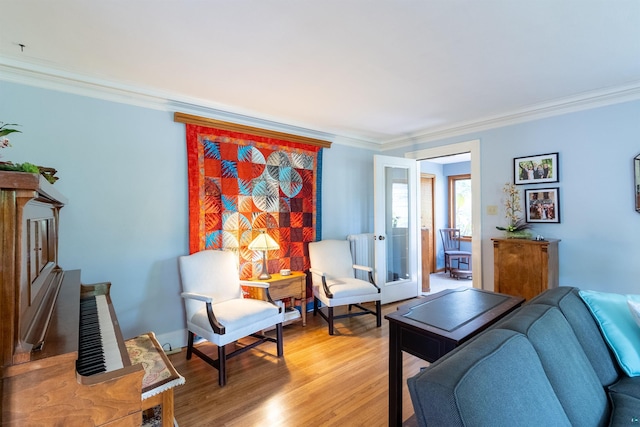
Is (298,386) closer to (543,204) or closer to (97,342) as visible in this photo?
(97,342)

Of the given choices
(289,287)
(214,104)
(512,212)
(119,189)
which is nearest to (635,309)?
(512,212)

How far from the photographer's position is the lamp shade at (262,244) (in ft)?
9.71

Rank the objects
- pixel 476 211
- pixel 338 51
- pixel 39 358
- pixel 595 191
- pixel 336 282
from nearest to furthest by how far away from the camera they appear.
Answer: pixel 39 358, pixel 338 51, pixel 595 191, pixel 336 282, pixel 476 211

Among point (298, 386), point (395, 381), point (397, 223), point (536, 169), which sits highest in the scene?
point (536, 169)

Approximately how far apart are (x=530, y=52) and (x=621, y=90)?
1354 millimetres

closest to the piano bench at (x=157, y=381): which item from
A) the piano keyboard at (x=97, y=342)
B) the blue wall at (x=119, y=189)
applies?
the piano keyboard at (x=97, y=342)

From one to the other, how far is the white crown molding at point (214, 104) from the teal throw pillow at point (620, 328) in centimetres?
219

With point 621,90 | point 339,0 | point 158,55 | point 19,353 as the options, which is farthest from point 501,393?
point 621,90

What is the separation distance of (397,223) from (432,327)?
2745 millimetres

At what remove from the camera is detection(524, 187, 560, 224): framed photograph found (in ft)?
9.68

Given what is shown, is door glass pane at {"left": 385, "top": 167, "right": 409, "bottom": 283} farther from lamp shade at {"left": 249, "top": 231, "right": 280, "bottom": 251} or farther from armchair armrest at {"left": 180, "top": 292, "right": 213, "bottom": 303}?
armchair armrest at {"left": 180, "top": 292, "right": 213, "bottom": 303}

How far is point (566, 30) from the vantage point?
175 centimetres

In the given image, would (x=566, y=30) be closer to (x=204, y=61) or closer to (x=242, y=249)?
(x=204, y=61)

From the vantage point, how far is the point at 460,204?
630cm
